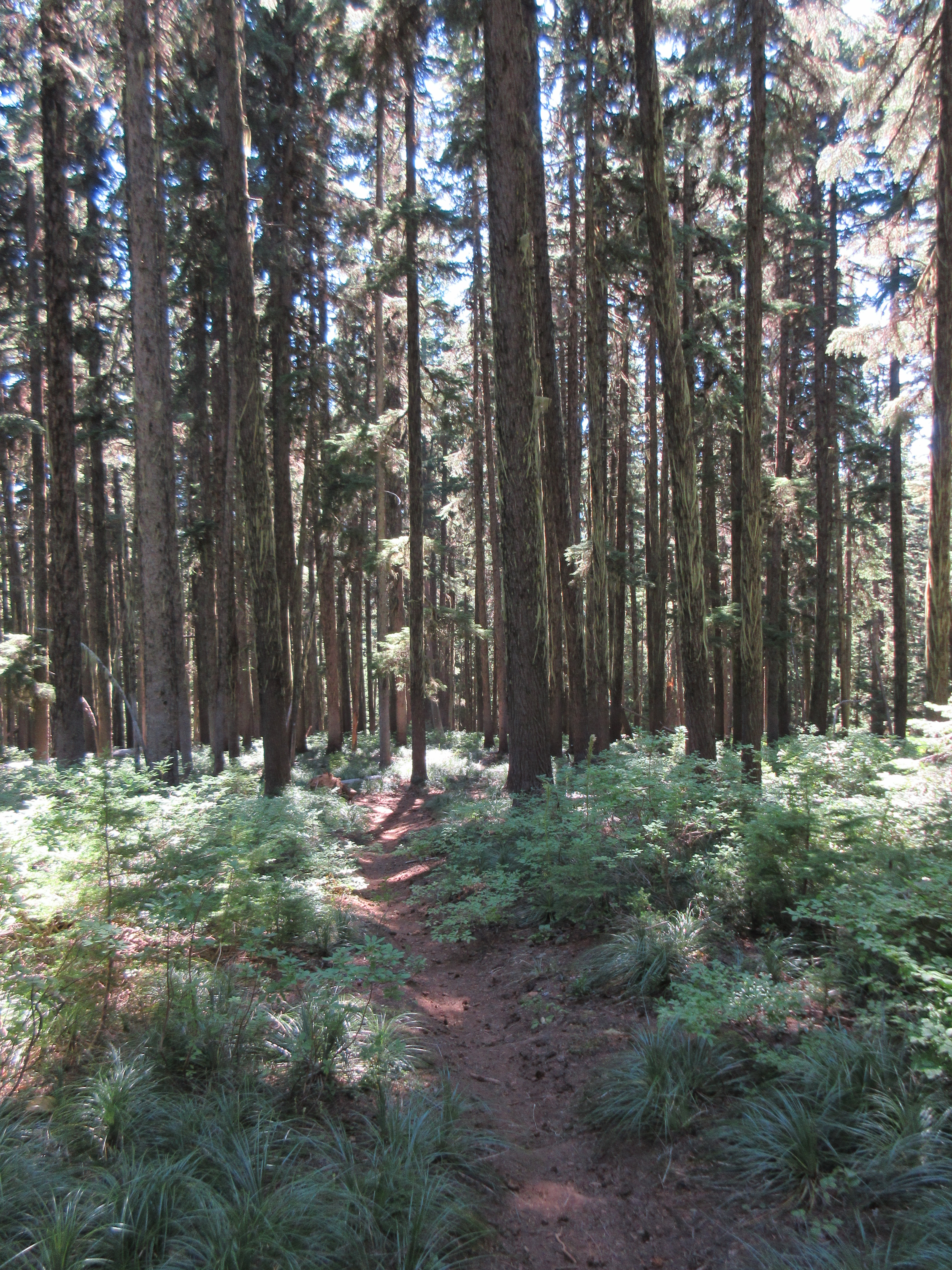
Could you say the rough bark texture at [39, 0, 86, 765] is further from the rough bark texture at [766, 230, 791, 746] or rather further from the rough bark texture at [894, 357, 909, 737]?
the rough bark texture at [894, 357, 909, 737]

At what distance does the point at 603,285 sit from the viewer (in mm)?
13273

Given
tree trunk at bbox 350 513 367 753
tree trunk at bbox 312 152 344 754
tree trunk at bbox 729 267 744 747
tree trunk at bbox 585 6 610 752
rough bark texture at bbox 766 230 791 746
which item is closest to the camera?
tree trunk at bbox 729 267 744 747

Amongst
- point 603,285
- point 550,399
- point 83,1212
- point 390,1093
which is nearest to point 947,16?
point 603,285

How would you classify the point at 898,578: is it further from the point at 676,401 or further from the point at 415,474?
the point at 676,401

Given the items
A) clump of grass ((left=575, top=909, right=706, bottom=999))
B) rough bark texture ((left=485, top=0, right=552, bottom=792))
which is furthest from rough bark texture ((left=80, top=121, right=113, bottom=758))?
clump of grass ((left=575, top=909, right=706, bottom=999))

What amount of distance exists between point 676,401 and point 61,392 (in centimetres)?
983

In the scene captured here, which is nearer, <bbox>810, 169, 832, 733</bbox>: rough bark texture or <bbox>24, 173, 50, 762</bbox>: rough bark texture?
<bbox>24, 173, 50, 762</bbox>: rough bark texture

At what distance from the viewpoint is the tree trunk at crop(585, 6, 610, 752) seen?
501 inches

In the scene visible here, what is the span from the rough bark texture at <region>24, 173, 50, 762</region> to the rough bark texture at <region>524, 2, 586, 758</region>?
11382 millimetres

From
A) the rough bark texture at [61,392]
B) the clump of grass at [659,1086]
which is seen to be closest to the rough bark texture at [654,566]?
the rough bark texture at [61,392]

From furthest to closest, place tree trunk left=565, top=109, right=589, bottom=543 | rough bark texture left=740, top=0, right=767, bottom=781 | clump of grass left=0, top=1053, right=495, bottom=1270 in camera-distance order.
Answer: tree trunk left=565, top=109, right=589, bottom=543, rough bark texture left=740, top=0, right=767, bottom=781, clump of grass left=0, top=1053, right=495, bottom=1270

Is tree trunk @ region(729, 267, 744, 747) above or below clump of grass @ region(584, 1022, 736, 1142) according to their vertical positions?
above

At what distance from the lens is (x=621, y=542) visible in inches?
811

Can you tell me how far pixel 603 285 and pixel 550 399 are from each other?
467 cm
